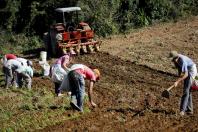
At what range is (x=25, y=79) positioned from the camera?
15742 mm

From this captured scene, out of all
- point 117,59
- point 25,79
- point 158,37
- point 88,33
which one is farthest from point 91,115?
point 158,37

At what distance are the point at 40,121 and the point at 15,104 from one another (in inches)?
63.0

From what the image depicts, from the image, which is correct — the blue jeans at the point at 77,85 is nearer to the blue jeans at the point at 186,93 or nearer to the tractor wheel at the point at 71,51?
the blue jeans at the point at 186,93

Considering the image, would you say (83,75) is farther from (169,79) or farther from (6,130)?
(169,79)

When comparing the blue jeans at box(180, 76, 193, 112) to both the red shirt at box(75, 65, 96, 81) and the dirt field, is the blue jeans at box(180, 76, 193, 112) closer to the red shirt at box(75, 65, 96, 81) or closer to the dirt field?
the dirt field

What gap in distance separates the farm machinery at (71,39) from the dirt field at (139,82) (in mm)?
453

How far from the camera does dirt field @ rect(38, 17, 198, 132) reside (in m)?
11.9

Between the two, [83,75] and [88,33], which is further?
[88,33]

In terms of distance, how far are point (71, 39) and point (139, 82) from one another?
537cm

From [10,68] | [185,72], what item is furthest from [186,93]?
[10,68]

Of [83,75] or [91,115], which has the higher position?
[83,75]

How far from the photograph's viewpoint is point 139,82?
54.5 ft

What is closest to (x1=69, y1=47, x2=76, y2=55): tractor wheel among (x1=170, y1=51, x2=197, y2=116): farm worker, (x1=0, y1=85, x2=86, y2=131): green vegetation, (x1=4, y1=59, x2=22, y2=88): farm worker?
(x1=4, y1=59, x2=22, y2=88): farm worker

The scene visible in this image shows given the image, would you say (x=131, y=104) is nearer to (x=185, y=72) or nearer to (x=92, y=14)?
(x=185, y=72)
